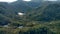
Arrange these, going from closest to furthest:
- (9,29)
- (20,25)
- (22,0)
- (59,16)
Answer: (9,29)
(20,25)
(59,16)
(22,0)

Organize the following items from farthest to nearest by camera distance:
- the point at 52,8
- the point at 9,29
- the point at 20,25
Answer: the point at 52,8 < the point at 20,25 < the point at 9,29

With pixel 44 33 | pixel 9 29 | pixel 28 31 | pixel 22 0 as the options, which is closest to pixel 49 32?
pixel 44 33

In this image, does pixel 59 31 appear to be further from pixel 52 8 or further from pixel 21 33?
pixel 52 8

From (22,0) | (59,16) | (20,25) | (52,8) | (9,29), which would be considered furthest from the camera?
(22,0)

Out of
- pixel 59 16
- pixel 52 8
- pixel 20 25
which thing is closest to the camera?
pixel 20 25

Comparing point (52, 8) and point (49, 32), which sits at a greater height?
point (52, 8)

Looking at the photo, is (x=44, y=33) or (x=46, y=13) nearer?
(x=44, y=33)

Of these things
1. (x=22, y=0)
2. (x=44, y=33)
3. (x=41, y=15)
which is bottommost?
(x=44, y=33)

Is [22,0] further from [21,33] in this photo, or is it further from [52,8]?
[21,33]

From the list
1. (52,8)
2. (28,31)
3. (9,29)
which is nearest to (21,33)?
(28,31)
